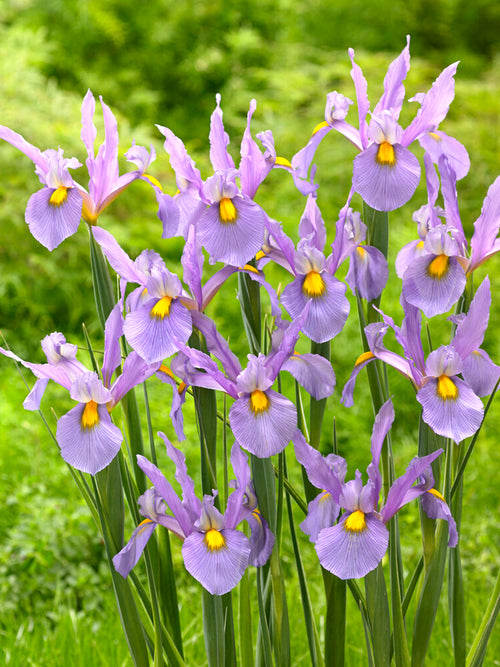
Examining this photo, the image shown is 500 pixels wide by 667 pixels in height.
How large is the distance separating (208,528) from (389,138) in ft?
1.74

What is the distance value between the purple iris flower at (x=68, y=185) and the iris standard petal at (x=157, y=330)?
0.44ft

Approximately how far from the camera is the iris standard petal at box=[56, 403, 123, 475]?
33.5 inches

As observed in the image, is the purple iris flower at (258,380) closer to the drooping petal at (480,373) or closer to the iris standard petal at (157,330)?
the iris standard petal at (157,330)

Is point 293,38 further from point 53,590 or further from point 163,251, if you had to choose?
point 53,590

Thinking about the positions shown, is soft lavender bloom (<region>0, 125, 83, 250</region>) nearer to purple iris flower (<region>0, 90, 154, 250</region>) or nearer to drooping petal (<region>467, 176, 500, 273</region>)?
A: purple iris flower (<region>0, 90, 154, 250</region>)

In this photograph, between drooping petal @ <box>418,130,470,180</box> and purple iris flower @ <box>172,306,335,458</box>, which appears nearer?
purple iris flower @ <box>172,306,335,458</box>

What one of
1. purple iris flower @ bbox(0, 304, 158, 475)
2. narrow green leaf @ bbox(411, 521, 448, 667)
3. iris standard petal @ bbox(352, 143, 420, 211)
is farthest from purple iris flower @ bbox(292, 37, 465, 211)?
narrow green leaf @ bbox(411, 521, 448, 667)

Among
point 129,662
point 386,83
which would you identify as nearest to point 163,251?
point 129,662

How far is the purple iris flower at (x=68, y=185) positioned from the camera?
0.90 m

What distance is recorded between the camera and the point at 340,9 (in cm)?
584

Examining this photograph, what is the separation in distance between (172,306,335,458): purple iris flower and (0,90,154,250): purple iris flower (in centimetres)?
20

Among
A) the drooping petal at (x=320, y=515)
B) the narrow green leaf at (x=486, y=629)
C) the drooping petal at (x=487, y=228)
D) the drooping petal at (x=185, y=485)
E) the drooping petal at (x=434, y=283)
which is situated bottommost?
the narrow green leaf at (x=486, y=629)

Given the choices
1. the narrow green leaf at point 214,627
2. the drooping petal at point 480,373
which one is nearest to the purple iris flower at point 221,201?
A: the drooping petal at point 480,373

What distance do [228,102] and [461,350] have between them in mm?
4426
